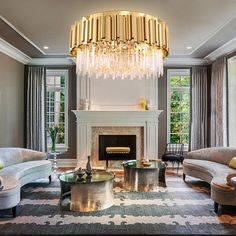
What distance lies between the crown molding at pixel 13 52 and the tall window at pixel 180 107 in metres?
3.94

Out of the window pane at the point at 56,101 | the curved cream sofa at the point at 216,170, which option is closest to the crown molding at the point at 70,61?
the window pane at the point at 56,101

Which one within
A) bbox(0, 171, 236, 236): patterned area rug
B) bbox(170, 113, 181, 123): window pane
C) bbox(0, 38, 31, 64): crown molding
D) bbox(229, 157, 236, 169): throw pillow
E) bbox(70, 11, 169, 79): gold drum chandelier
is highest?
bbox(0, 38, 31, 64): crown molding

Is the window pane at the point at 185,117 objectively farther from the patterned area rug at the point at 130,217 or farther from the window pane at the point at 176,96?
the patterned area rug at the point at 130,217

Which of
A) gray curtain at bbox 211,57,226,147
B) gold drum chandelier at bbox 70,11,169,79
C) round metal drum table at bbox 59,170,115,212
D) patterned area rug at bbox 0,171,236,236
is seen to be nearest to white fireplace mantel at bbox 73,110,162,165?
gray curtain at bbox 211,57,226,147

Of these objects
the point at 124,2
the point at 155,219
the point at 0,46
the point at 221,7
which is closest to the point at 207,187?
the point at 155,219

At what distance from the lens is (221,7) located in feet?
13.7

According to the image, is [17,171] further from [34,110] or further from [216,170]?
[216,170]

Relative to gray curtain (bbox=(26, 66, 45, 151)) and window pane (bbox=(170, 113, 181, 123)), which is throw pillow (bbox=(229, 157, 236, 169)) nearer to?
window pane (bbox=(170, 113, 181, 123))

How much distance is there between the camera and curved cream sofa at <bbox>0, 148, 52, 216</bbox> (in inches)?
147

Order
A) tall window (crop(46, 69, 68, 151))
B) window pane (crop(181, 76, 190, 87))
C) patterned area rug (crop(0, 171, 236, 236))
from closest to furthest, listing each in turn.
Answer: patterned area rug (crop(0, 171, 236, 236)) → tall window (crop(46, 69, 68, 151)) → window pane (crop(181, 76, 190, 87))

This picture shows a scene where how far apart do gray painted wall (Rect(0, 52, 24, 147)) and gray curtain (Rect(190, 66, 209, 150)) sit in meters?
4.51

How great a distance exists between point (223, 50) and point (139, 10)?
298cm

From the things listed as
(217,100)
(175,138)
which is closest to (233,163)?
(217,100)

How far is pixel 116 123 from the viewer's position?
7.50m
